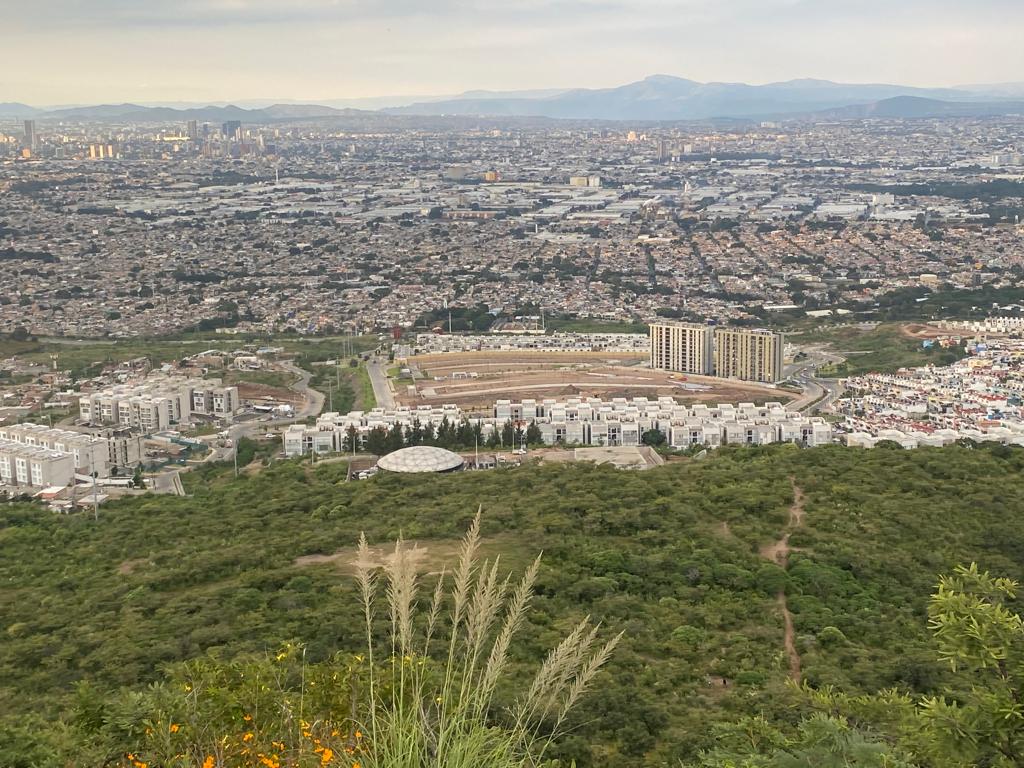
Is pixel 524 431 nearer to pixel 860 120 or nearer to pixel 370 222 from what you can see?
pixel 370 222

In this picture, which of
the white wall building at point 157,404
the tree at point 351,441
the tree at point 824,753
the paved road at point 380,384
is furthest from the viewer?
the paved road at point 380,384

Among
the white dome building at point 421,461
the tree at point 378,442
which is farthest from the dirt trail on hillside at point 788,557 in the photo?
the tree at point 378,442

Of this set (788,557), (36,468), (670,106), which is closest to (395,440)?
(36,468)

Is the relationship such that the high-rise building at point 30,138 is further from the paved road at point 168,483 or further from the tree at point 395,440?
the tree at point 395,440

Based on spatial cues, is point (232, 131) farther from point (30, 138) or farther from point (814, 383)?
point (814, 383)

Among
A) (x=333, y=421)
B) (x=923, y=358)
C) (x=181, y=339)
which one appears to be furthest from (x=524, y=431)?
(x=181, y=339)
